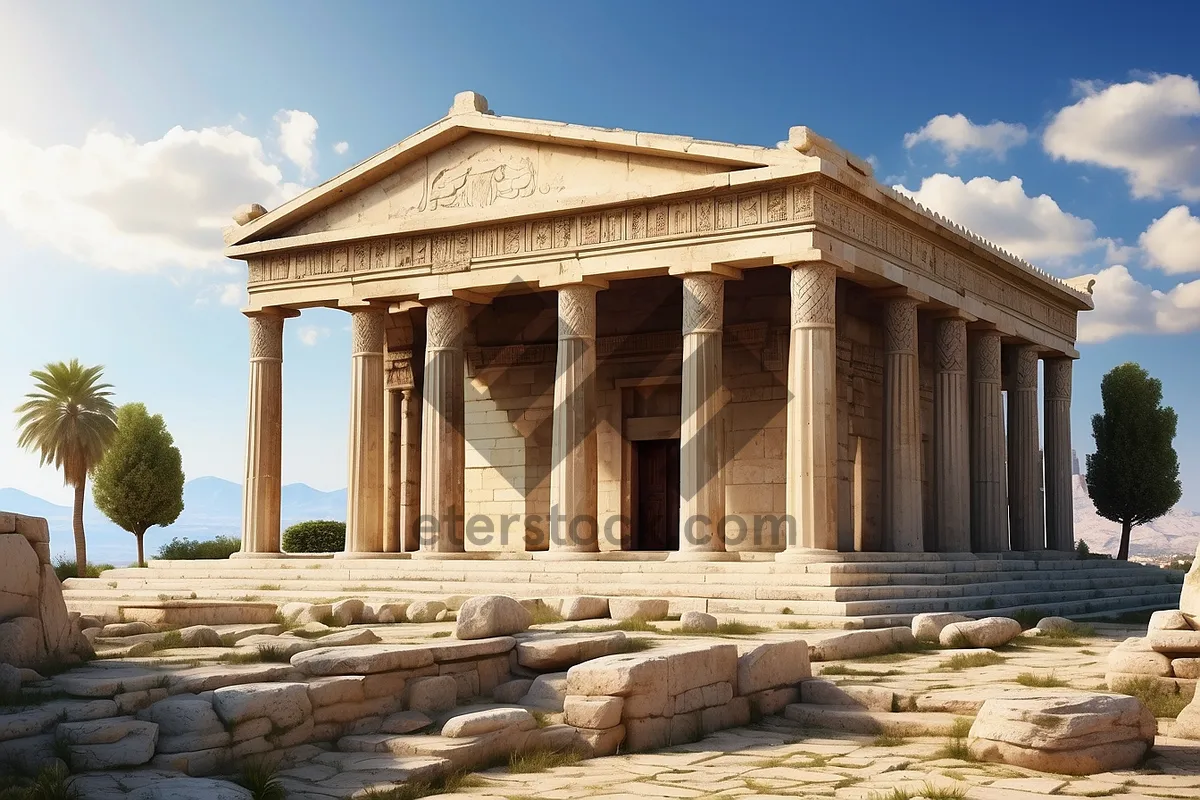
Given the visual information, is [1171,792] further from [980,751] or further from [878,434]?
[878,434]

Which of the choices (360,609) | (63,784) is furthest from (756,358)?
(63,784)

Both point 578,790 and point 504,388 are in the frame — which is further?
point 504,388

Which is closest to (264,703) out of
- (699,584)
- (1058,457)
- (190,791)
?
(190,791)

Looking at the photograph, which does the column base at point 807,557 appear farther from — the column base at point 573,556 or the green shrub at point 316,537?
the green shrub at point 316,537

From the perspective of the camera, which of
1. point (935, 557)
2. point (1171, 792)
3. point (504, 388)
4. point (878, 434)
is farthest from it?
point (504, 388)

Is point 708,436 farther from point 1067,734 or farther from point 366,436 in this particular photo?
point 1067,734

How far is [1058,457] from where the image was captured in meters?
30.4

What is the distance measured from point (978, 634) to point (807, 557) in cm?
447

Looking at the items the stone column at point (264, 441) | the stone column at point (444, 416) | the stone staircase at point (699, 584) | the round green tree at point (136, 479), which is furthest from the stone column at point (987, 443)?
the round green tree at point (136, 479)

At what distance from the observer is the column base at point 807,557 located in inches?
744

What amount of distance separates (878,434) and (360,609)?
13.8 meters

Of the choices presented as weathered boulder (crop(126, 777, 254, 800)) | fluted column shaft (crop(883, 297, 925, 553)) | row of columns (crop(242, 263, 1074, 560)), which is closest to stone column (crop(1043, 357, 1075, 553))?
row of columns (crop(242, 263, 1074, 560))

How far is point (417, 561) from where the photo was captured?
72.2 feet

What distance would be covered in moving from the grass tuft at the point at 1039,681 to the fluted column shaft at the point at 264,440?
16.7 meters
